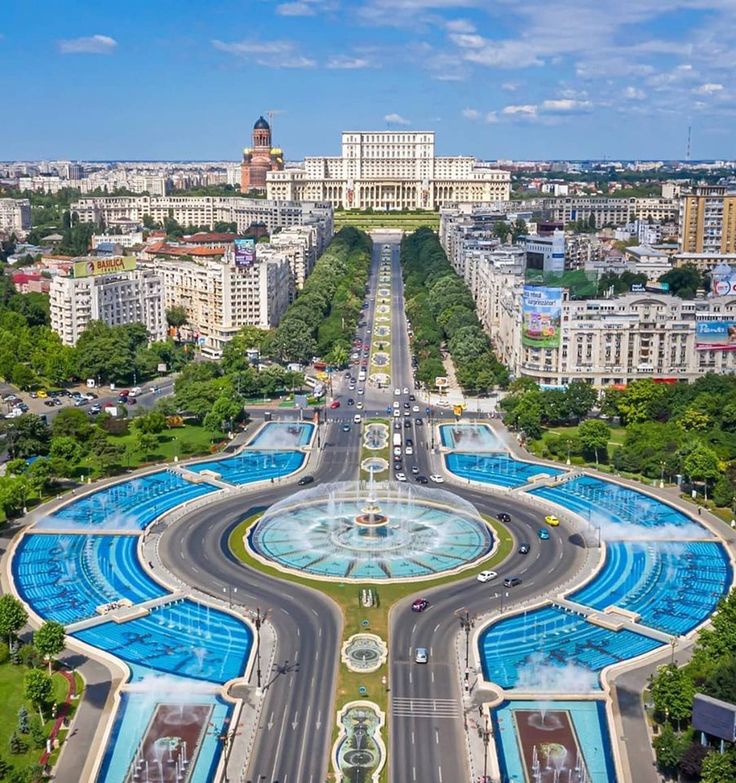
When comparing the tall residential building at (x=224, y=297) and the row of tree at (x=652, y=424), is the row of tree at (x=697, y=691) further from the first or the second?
the tall residential building at (x=224, y=297)

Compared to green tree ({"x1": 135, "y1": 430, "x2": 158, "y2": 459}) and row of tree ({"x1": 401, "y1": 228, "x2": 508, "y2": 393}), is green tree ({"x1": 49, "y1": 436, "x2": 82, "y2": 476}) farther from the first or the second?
row of tree ({"x1": 401, "y1": 228, "x2": 508, "y2": 393})

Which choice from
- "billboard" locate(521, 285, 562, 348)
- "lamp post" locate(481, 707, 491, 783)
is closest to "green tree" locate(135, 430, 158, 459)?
"billboard" locate(521, 285, 562, 348)

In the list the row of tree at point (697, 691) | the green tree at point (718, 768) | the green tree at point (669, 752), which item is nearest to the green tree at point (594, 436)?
the row of tree at point (697, 691)

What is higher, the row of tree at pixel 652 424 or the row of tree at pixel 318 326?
the row of tree at pixel 318 326

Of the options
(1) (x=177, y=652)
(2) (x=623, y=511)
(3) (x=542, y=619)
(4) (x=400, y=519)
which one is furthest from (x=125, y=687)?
(2) (x=623, y=511)

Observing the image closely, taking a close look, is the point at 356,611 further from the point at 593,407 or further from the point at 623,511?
the point at 593,407

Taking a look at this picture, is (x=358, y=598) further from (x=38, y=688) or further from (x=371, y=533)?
(x=38, y=688)
